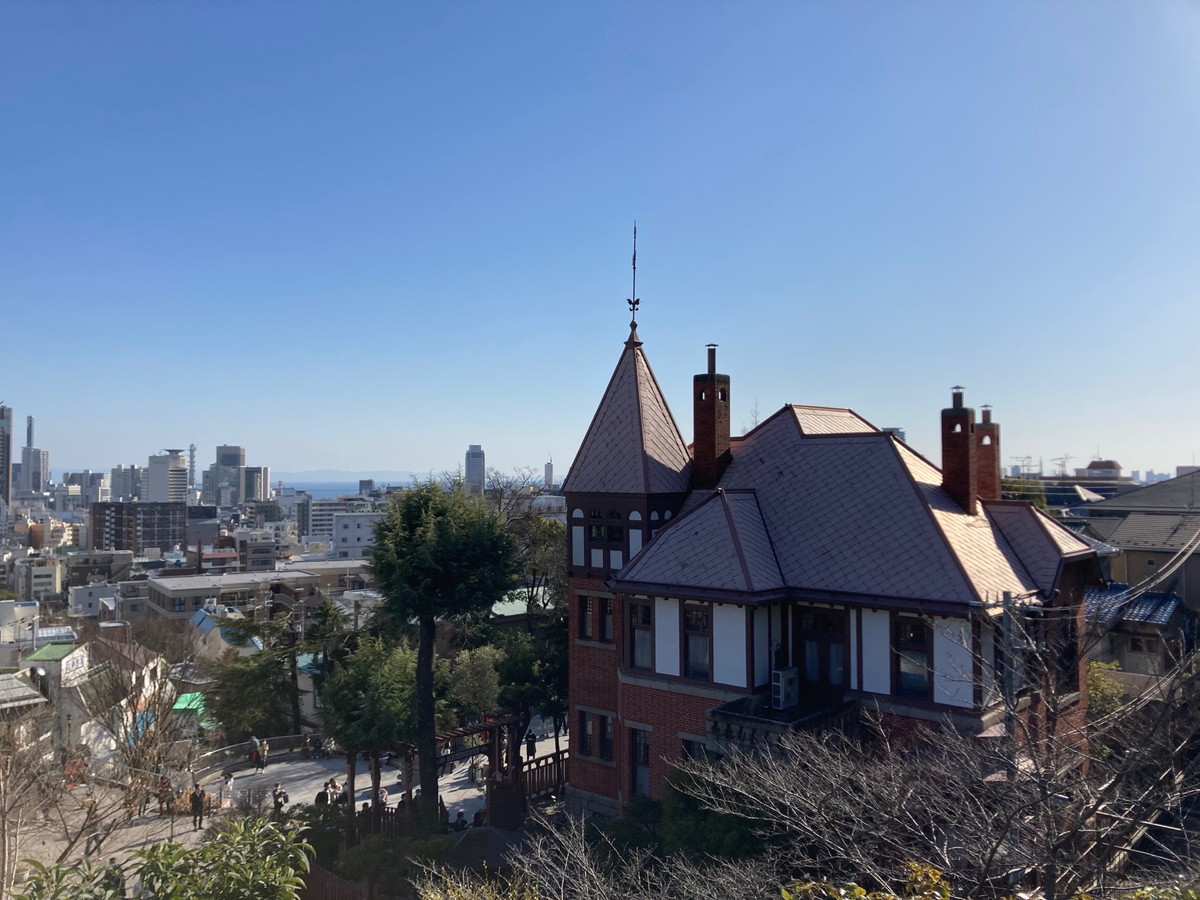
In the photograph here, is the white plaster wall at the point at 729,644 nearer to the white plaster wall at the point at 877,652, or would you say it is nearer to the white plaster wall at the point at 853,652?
the white plaster wall at the point at 853,652

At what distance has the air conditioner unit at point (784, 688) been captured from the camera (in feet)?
64.5

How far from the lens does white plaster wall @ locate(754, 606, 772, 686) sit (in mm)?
20359

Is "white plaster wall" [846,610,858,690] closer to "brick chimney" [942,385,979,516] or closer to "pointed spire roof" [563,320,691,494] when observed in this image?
"brick chimney" [942,385,979,516]

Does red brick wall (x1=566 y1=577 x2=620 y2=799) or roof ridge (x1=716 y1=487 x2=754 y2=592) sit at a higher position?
roof ridge (x1=716 y1=487 x2=754 y2=592)

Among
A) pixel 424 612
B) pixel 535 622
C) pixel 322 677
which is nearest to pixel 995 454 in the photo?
pixel 424 612

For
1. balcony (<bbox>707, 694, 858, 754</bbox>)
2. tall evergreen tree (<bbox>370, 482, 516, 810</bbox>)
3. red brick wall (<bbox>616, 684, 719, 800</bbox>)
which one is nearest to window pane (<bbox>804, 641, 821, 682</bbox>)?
balcony (<bbox>707, 694, 858, 754</bbox>)

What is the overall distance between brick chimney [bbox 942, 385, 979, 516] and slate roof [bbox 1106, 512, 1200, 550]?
104ft

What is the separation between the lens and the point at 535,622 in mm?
42406

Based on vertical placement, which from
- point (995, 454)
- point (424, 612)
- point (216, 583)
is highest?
point (995, 454)

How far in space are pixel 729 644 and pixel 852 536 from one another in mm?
4164

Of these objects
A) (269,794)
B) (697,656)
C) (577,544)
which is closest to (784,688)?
(697,656)

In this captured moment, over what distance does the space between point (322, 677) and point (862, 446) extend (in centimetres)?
2485

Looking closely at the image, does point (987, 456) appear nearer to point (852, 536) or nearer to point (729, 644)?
→ point (852, 536)

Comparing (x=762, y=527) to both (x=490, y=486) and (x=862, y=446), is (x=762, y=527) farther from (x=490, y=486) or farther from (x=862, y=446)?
(x=490, y=486)
